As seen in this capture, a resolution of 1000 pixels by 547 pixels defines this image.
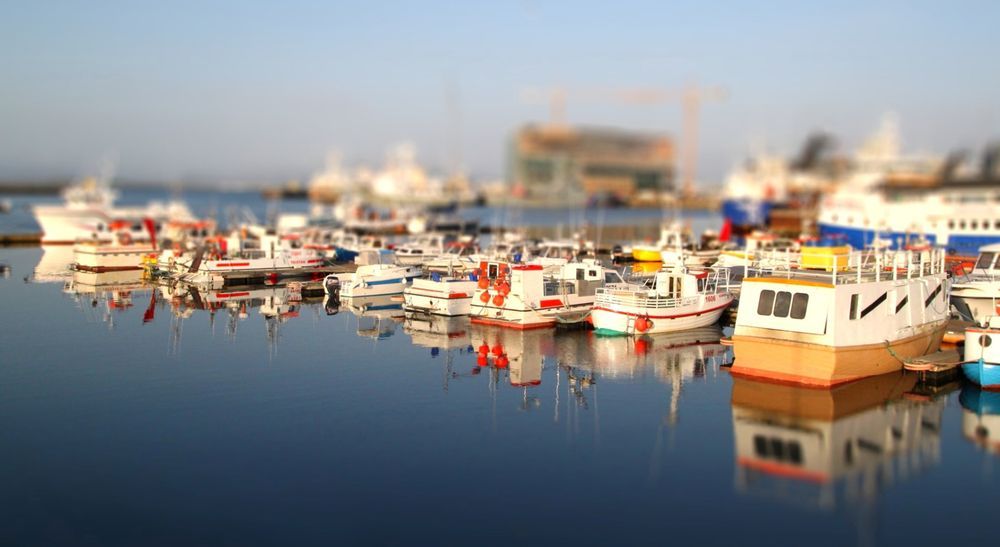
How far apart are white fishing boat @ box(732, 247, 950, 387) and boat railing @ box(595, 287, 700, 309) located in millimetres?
4936

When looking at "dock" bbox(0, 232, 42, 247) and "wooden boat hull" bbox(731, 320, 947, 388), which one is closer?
"wooden boat hull" bbox(731, 320, 947, 388)

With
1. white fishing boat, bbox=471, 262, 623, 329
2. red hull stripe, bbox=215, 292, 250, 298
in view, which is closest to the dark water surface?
white fishing boat, bbox=471, 262, 623, 329

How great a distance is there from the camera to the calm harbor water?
11.9m

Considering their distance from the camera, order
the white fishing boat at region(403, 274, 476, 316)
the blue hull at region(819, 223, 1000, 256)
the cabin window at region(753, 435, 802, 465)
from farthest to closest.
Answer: the blue hull at region(819, 223, 1000, 256), the white fishing boat at region(403, 274, 476, 316), the cabin window at region(753, 435, 802, 465)

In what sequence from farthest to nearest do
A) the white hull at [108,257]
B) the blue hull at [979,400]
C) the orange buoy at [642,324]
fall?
1. the white hull at [108,257]
2. the orange buoy at [642,324]
3. the blue hull at [979,400]

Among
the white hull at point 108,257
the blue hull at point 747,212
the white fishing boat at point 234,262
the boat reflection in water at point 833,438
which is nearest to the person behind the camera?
the boat reflection in water at point 833,438

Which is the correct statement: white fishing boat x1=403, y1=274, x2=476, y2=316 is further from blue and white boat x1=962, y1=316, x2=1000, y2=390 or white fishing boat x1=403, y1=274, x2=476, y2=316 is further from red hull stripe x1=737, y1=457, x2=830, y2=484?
red hull stripe x1=737, y1=457, x2=830, y2=484

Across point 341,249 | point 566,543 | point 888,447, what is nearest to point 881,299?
point 888,447

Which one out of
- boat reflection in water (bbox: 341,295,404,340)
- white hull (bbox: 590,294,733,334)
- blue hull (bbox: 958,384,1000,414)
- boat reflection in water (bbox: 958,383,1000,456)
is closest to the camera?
boat reflection in water (bbox: 958,383,1000,456)

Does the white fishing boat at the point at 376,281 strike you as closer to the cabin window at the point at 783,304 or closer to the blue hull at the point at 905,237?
the cabin window at the point at 783,304

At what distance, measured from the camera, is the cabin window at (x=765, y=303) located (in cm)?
1867

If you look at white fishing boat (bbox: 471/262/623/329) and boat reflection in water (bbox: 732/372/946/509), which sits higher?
white fishing boat (bbox: 471/262/623/329)

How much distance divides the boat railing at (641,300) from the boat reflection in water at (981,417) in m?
7.73

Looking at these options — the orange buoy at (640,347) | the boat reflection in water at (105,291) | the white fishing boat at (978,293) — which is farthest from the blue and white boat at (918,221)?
the boat reflection in water at (105,291)
